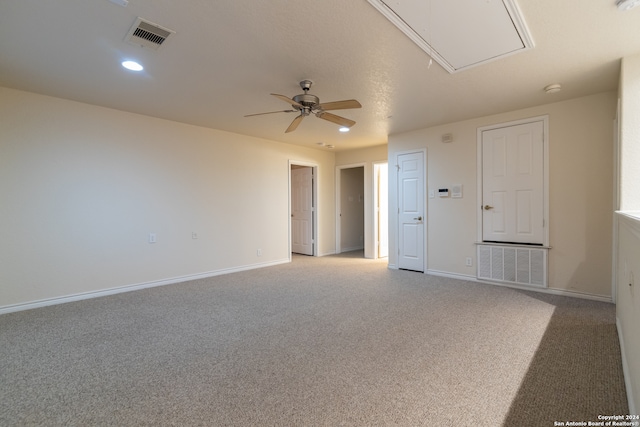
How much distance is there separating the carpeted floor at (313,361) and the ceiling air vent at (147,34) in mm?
2480

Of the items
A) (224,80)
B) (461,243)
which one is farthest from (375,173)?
(224,80)

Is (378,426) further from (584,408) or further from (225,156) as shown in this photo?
(225,156)

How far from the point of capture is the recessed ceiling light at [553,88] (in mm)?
3253

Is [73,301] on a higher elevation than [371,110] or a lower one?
lower

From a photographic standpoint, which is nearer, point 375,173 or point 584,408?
point 584,408

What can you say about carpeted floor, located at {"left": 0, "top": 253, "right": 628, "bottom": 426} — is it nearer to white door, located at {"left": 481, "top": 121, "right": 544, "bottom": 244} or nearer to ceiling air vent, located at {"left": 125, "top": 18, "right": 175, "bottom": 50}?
white door, located at {"left": 481, "top": 121, "right": 544, "bottom": 244}

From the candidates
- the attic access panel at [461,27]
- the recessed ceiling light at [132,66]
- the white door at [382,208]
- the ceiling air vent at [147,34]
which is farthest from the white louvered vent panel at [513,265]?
the recessed ceiling light at [132,66]

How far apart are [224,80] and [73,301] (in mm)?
3263

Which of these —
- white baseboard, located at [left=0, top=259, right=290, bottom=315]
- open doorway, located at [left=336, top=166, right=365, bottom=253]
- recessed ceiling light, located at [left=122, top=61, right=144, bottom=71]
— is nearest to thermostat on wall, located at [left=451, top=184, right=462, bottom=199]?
open doorway, located at [left=336, top=166, right=365, bottom=253]

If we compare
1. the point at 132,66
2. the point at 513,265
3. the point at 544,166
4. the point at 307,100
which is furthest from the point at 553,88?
the point at 132,66

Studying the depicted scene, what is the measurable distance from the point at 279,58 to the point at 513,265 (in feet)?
13.2

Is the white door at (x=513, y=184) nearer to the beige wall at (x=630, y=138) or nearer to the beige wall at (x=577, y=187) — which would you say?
the beige wall at (x=577, y=187)

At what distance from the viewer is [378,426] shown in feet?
5.02

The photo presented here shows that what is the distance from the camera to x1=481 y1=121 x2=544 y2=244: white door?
3920 mm
